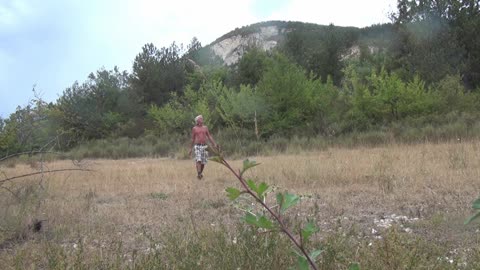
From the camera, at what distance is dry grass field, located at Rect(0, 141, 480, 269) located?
3.04 m

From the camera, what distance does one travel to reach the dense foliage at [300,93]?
80.8 feet

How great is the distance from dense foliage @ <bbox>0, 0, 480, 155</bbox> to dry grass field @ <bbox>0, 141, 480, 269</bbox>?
4.52 ft

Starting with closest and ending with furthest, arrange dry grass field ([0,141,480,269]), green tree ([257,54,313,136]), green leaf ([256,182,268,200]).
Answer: green leaf ([256,182,268,200])
dry grass field ([0,141,480,269])
green tree ([257,54,313,136])

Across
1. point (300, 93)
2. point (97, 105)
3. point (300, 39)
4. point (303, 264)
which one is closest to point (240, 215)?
point (303, 264)

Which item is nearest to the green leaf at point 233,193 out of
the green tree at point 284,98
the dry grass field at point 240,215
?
the dry grass field at point 240,215

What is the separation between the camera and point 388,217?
589cm

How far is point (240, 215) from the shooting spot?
565cm

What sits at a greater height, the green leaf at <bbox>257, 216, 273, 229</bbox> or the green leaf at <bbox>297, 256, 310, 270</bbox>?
the green leaf at <bbox>257, 216, 273, 229</bbox>

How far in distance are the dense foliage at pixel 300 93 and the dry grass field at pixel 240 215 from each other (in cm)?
138

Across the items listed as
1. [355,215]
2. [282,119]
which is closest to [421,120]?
[282,119]

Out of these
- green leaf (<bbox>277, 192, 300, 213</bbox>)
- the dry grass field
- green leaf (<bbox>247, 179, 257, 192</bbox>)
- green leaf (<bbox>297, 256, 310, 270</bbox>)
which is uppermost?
green leaf (<bbox>247, 179, 257, 192</bbox>)

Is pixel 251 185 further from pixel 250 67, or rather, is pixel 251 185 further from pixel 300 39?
pixel 300 39

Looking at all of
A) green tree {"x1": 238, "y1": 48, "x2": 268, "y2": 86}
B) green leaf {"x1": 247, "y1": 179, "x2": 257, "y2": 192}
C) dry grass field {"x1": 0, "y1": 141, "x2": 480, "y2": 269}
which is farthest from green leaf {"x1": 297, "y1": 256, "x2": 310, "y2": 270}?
green tree {"x1": 238, "y1": 48, "x2": 268, "y2": 86}

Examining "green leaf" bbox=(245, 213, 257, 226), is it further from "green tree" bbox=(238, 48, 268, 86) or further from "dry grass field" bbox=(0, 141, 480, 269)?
"green tree" bbox=(238, 48, 268, 86)
